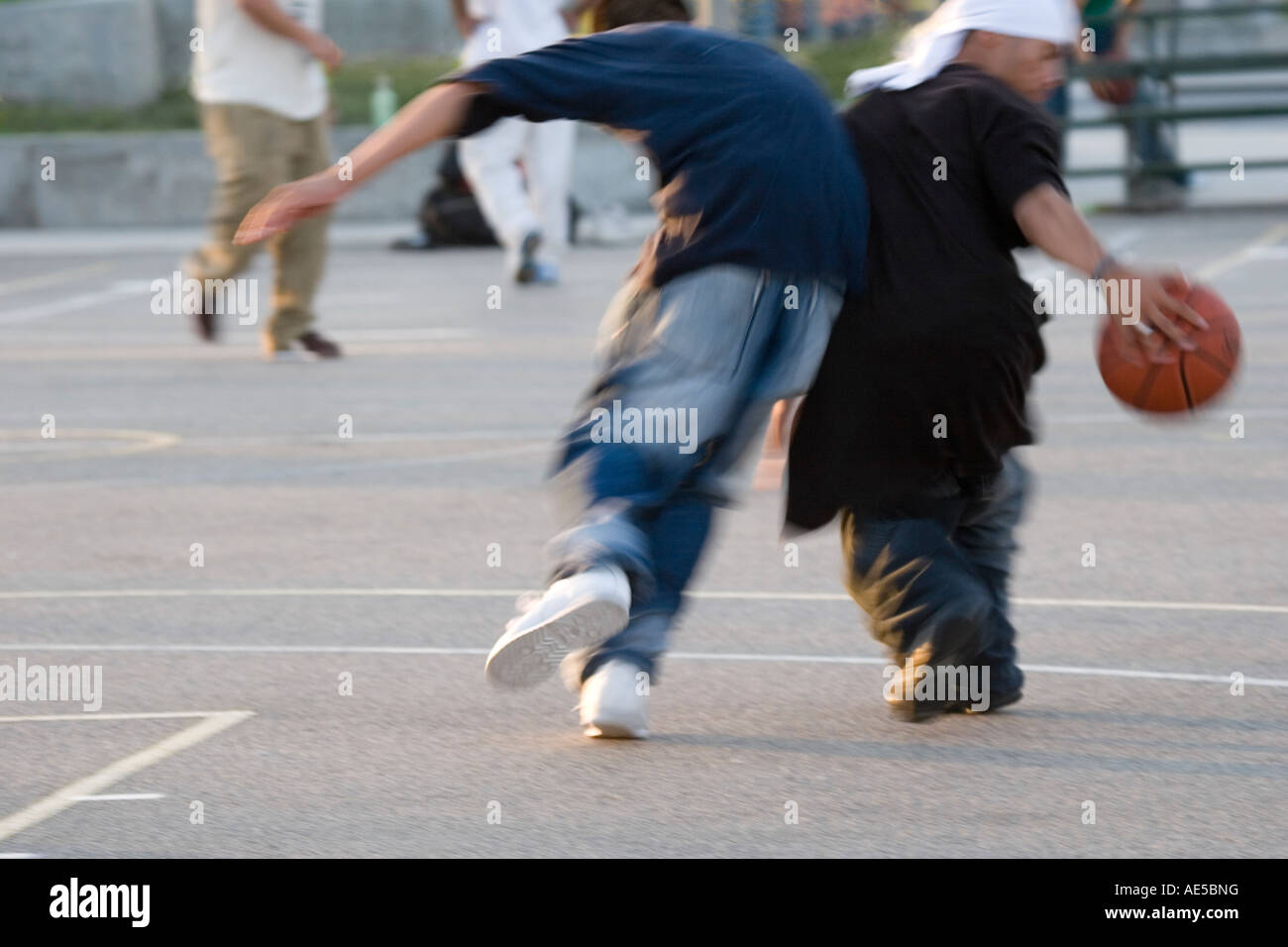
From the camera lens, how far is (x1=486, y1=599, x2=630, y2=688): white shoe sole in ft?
14.8

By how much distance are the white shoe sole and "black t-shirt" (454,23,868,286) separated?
2.56ft

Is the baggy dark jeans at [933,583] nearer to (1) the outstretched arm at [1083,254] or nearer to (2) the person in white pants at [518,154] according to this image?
(1) the outstretched arm at [1083,254]

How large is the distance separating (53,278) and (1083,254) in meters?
13.6

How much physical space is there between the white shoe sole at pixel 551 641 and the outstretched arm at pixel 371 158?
3.03 ft

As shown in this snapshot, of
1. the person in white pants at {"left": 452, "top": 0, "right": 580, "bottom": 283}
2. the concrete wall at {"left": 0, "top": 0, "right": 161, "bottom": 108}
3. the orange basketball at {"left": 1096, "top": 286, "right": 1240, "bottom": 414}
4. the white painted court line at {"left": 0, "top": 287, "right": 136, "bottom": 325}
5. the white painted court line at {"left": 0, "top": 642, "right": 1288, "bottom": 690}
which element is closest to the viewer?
the orange basketball at {"left": 1096, "top": 286, "right": 1240, "bottom": 414}

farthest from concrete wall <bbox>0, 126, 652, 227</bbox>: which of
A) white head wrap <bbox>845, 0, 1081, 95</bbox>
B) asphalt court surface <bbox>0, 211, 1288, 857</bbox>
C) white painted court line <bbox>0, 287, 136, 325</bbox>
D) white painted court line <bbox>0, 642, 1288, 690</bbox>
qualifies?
white head wrap <bbox>845, 0, 1081, 95</bbox>

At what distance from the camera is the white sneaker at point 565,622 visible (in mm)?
4523

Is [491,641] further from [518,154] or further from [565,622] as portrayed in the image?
[518,154]

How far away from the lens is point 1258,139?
26.9 m

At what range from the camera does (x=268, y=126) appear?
1202 centimetres

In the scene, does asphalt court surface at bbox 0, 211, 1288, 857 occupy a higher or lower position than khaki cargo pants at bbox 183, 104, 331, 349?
lower

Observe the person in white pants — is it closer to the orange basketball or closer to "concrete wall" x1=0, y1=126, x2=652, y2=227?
"concrete wall" x1=0, y1=126, x2=652, y2=227

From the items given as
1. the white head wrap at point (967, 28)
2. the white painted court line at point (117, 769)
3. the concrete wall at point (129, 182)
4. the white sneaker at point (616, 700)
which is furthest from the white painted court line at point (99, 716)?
the concrete wall at point (129, 182)

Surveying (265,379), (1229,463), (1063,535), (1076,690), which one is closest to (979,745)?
(1076,690)
